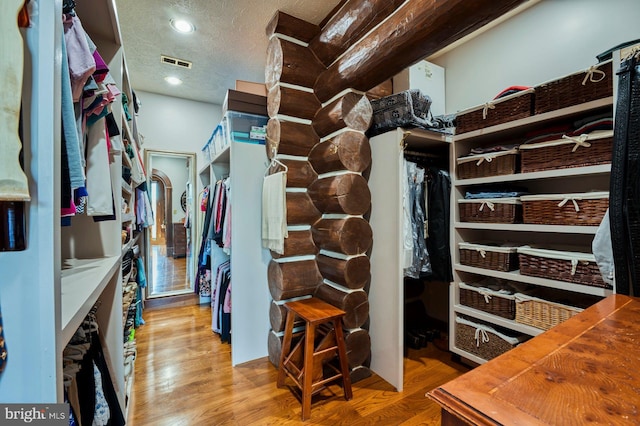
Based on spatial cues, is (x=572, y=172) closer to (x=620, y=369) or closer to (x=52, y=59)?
(x=620, y=369)

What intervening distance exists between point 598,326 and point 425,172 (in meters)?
1.52

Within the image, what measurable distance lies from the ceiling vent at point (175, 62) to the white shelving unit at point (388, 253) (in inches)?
87.8

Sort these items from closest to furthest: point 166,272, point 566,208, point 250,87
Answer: point 566,208, point 250,87, point 166,272

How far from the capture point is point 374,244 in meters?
1.97

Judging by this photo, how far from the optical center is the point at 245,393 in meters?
1.79

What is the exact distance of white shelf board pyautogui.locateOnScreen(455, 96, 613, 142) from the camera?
1437mm

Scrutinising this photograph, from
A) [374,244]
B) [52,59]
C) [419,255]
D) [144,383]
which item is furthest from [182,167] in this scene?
[52,59]

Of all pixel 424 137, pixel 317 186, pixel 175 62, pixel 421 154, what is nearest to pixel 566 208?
pixel 424 137

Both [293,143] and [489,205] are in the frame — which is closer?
[489,205]

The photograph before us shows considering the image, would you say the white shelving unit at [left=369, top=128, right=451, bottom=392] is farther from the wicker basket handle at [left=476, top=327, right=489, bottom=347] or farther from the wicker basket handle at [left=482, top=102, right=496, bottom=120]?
the wicker basket handle at [left=476, top=327, right=489, bottom=347]

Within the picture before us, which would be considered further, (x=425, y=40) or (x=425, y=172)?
(x=425, y=172)

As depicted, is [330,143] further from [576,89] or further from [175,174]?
[175,174]

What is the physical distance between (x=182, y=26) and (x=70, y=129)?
2.13 meters

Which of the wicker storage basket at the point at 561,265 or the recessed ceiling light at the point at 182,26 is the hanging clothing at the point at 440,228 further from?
the recessed ceiling light at the point at 182,26
